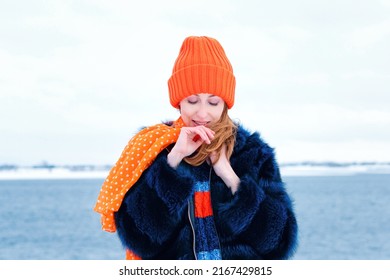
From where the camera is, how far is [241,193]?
2.20 meters

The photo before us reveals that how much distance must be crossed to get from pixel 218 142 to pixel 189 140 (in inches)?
4.6

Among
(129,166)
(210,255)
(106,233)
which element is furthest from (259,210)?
(106,233)

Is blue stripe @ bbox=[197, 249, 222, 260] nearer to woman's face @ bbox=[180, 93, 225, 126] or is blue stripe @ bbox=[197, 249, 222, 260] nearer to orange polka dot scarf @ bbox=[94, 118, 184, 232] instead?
orange polka dot scarf @ bbox=[94, 118, 184, 232]

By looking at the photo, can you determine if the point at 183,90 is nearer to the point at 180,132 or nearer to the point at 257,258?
the point at 180,132

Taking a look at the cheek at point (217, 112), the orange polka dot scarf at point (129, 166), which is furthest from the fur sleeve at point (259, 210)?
the orange polka dot scarf at point (129, 166)

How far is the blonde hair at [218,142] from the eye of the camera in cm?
221

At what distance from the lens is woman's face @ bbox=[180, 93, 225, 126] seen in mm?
2244

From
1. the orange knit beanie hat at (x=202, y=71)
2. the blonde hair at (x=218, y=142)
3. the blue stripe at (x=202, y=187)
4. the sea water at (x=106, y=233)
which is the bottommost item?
the sea water at (x=106, y=233)

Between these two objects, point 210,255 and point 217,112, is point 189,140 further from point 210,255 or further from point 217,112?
point 210,255

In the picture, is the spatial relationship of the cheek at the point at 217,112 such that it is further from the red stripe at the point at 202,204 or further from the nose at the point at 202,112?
the red stripe at the point at 202,204

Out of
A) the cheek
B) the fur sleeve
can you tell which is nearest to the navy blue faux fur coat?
the fur sleeve

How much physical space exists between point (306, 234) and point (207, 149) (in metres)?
42.5

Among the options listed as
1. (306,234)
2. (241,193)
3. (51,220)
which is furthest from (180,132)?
(51,220)

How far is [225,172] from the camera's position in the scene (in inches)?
87.3
